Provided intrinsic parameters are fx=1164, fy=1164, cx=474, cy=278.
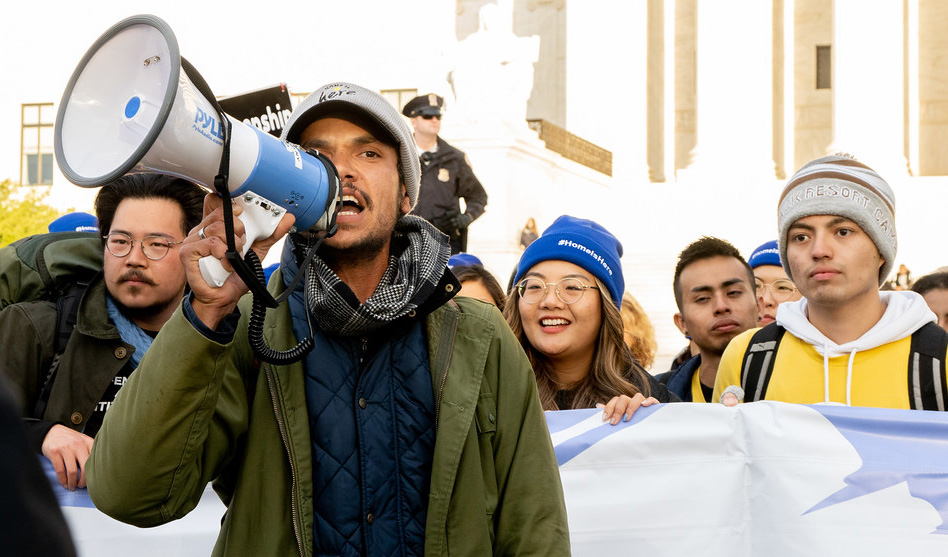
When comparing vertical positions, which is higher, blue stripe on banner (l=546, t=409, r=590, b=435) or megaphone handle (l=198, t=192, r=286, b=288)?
megaphone handle (l=198, t=192, r=286, b=288)

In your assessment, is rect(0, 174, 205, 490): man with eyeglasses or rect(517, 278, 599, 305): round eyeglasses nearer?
rect(0, 174, 205, 490): man with eyeglasses

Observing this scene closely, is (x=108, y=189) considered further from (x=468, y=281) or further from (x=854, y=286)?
(x=854, y=286)

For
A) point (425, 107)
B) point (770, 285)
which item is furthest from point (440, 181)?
point (770, 285)

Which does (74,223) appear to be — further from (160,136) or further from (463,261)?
(160,136)

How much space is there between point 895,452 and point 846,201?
852 mm

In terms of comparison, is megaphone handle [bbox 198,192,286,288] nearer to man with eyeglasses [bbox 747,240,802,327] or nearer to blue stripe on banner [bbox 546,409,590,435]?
blue stripe on banner [bbox 546,409,590,435]

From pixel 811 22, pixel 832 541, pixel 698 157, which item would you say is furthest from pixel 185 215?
pixel 811 22

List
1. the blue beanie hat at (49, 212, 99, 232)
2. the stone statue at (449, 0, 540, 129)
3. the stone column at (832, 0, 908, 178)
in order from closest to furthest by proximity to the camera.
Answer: the blue beanie hat at (49, 212, 99, 232)
the stone statue at (449, 0, 540, 129)
the stone column at (832, 0, 908, 178)

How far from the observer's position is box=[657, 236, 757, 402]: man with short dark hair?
530cm

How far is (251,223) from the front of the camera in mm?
2396

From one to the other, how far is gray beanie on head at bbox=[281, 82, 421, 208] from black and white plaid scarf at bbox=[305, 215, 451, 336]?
246 mm

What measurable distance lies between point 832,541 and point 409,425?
182 cm

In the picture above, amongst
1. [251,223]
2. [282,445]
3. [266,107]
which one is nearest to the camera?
[251,223]

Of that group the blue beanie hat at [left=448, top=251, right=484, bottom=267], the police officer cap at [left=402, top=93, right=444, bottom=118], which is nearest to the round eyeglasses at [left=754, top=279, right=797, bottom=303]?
the blue beanie hat at [left=448, top=251, right=484, bottom=267]
